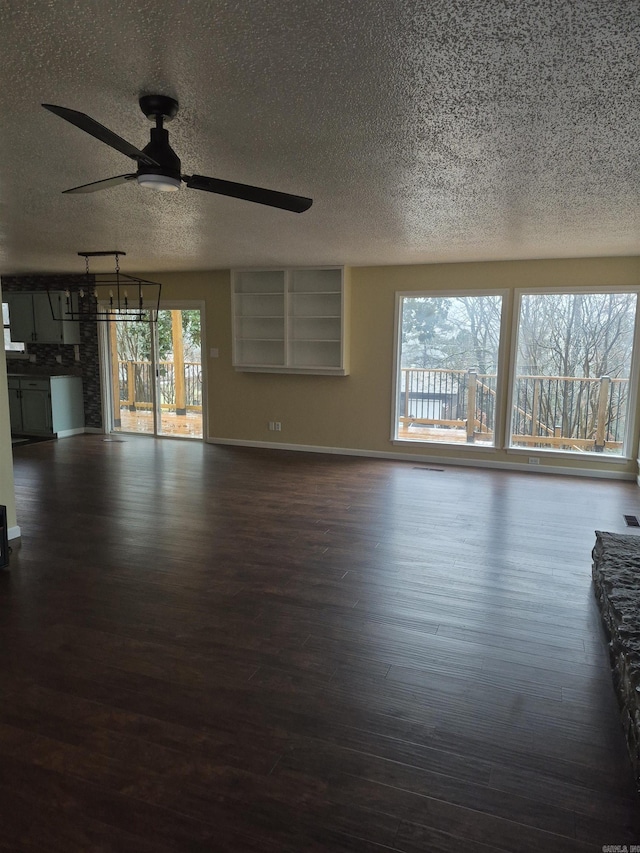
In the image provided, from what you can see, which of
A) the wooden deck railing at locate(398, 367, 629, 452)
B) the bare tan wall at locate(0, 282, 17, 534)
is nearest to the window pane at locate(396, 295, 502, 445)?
the wooden deck railing at locate(398, 367, 629, 452)

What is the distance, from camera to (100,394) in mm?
8750

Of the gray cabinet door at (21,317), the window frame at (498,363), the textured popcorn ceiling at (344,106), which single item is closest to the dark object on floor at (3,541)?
the textured popcorn ceiling at (344,106)

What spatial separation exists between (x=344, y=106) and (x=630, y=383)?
5.15 m

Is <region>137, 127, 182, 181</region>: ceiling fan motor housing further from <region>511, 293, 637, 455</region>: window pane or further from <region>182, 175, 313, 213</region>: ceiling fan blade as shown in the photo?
<region>511, 293, 637, 455</region>: window pane

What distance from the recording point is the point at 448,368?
7.00 metres

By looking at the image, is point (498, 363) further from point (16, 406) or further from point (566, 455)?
point (16, 406)

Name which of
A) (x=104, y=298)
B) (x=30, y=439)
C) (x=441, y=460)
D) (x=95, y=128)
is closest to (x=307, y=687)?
(x=95, y=128)

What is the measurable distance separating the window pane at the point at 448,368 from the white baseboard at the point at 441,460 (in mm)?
256

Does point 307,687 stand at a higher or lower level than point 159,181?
lower

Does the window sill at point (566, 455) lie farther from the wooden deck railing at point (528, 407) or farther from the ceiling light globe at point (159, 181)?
the ceiling light globe at point (159, 181)

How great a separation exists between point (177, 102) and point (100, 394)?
7.16 metres

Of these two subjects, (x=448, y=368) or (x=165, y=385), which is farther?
(x=165, y=385)

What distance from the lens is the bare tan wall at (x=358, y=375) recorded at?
6305 mm

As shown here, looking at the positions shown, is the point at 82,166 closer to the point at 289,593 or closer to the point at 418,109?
the point at 418,109
